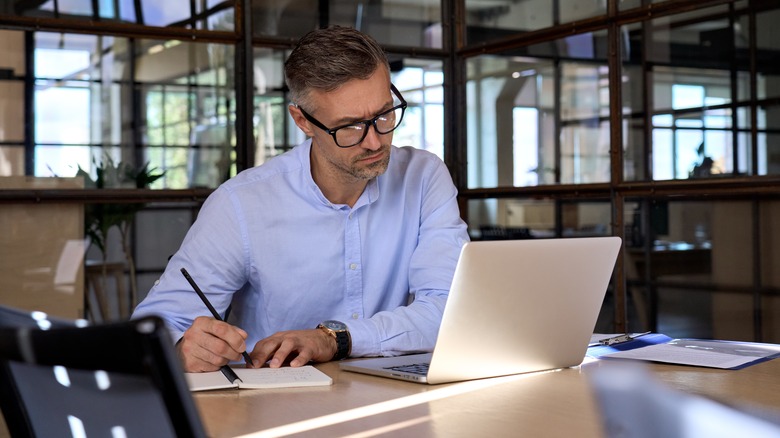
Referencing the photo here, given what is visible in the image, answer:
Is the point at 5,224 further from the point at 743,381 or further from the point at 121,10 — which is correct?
the point at 743,381

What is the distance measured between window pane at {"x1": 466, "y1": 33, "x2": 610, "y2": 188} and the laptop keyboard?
2378 mm

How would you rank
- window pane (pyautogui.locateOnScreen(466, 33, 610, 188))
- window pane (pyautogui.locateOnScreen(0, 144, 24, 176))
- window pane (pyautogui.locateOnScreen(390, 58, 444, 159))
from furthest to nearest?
window pane (pyautogui.locateOnScreen(390, 58, 444, 159)) → window pane (pyautogui.locateOnScreen(466, 33, 610, 188)) → window pane (pyautogui.locateOnScreen(0, 144, 24, 176))

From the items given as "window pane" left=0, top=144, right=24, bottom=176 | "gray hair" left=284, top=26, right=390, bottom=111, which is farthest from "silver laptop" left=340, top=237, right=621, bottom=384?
"window pane" left=0, top=144, right=24, bottom=176

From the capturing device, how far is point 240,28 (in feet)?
13.5

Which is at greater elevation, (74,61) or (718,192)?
(74,61)

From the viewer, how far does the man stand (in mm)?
2117

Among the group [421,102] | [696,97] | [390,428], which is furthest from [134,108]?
[390,428]

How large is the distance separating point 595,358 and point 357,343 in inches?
18.7

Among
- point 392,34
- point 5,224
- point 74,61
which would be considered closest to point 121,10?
point 74,61

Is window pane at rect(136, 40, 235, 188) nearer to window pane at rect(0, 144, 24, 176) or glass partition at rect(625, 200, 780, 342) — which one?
window pane at rect(0, 144, 24, 176)

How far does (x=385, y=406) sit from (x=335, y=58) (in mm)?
1005

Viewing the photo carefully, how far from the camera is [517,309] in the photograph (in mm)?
1534

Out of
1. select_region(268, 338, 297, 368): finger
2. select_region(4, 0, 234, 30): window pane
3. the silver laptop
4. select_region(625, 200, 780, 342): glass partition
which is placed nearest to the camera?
the silver laptop

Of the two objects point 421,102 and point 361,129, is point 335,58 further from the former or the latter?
point 421,102
